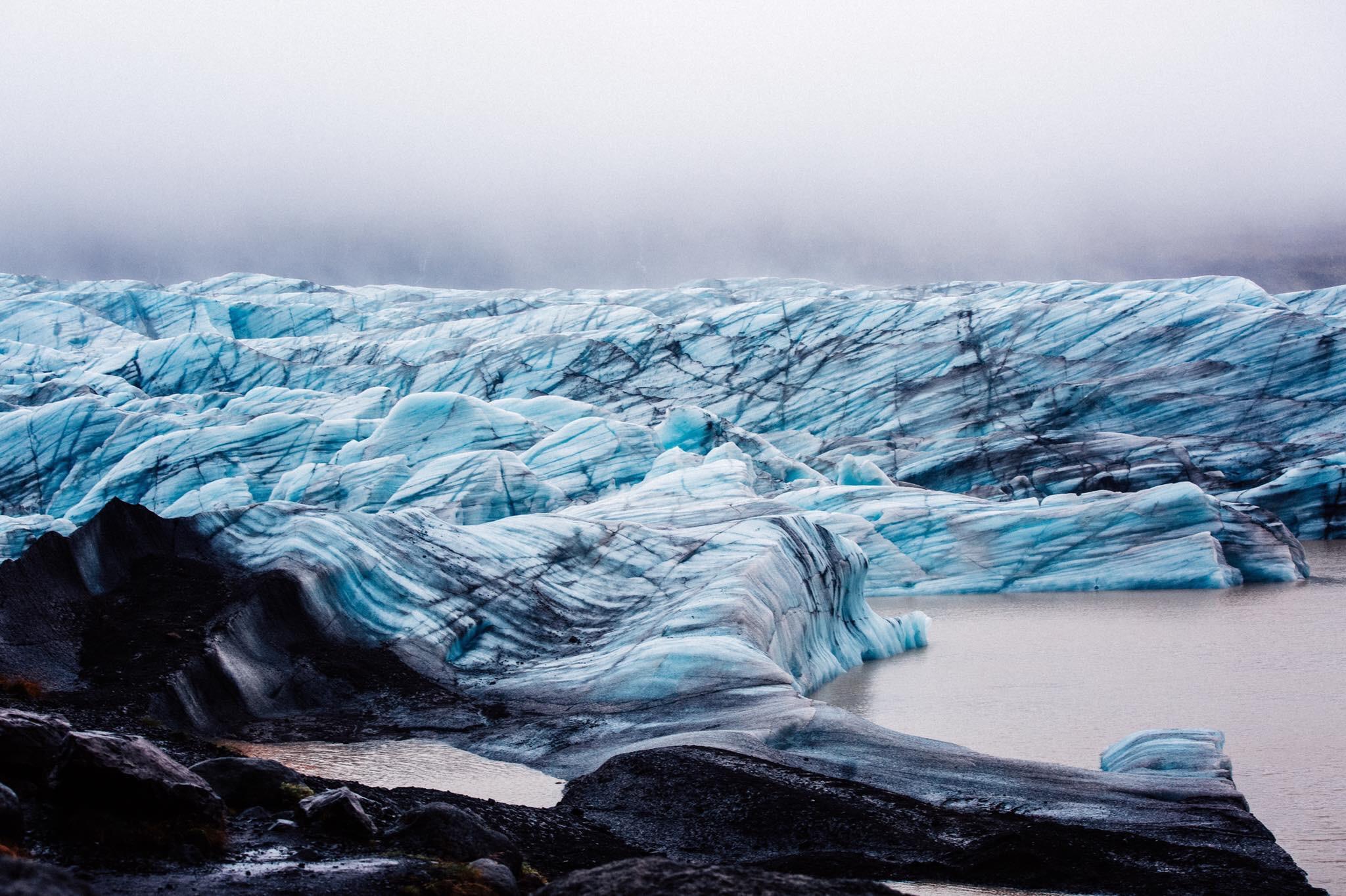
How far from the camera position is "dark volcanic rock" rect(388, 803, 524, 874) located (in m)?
6.20

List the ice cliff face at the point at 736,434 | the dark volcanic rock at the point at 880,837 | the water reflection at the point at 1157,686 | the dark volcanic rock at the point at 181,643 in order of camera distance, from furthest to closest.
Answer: the ice cliff face at the point at 736,434, the dark volcanic rock at the point at 181,643, the water reflection at the point at 1157,686, the dark volcanic rock at the point at 880,837

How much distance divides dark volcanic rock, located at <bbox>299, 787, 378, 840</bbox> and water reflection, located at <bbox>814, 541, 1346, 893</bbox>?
19.7ft

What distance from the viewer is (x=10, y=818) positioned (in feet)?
16.9

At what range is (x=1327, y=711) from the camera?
39.5 feet

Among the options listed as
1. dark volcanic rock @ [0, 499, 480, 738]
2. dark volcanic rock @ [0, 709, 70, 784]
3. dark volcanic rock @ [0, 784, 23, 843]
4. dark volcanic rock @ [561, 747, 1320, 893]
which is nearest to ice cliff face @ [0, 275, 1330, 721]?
dark volcanic rock @ [0, 499, 480, 738]

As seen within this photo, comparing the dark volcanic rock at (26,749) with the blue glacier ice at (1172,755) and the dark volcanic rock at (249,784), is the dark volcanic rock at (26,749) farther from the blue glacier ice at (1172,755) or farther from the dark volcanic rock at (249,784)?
the blue glacier ice at (1172,755)

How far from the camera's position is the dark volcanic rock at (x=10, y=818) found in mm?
5098

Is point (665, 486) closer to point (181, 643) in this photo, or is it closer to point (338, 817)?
point (181, 643)

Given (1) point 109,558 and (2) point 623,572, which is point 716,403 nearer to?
(2) point 623,572

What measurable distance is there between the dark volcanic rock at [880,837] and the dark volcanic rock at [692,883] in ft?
7.91

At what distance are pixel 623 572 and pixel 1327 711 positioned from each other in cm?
893

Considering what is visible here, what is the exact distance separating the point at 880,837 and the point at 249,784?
4160mm

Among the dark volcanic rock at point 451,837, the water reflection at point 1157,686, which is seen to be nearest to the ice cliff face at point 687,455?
the water reflection at point 1157,686

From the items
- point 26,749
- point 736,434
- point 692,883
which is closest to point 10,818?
point 26,749
